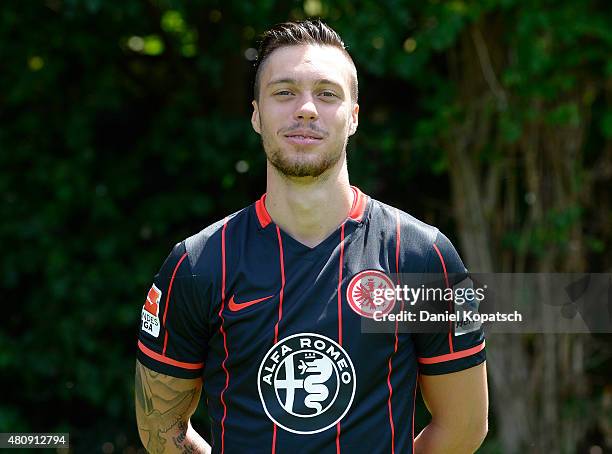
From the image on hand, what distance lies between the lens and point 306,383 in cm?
198

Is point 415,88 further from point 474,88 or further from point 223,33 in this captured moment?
point 223,33

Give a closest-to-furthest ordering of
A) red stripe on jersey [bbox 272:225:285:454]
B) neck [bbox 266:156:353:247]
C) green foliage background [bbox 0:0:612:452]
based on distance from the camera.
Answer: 1. red stripe on jersey [bbox 272:225:285:454]
2. neck [bbox 266:156:353:247]
3. green foliage background [bbox 0:0:612:452]

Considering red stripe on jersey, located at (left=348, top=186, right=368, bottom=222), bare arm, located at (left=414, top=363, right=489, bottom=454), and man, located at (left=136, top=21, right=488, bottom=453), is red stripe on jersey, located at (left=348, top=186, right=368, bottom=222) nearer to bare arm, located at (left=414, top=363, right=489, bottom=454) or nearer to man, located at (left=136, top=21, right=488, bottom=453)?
man, located at (left=136, top=21, right=488, bottom=453)

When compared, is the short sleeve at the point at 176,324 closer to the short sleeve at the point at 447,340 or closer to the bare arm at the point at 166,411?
the bare arm at the point at 166,411

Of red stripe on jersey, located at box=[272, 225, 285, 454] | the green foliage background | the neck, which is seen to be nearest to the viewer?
red stripe on jersey, located at box=[272, 225, 285, 454]

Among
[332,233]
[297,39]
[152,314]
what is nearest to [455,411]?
[332,233]

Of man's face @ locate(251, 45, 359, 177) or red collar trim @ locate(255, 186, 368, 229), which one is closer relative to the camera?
man's face @ locate(251, 45, 359, 177)

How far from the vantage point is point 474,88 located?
4254mm

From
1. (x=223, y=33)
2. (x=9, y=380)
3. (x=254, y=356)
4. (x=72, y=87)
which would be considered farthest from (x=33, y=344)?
(x=254, y=356)

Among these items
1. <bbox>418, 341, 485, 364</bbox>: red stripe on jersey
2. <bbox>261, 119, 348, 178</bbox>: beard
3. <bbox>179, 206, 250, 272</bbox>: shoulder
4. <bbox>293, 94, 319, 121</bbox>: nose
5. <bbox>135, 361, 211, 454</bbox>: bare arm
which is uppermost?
<bbox>293, 94, 319, 121</bbox>: nose

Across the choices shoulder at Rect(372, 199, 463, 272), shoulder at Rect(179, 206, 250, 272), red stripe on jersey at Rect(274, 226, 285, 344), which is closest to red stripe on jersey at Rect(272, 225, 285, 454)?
red stripe on jersey at Rect(274, 226, 285, 344)

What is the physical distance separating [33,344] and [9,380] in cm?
29

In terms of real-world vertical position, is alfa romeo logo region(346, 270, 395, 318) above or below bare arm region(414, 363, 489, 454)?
above

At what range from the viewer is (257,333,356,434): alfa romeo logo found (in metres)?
1.95
